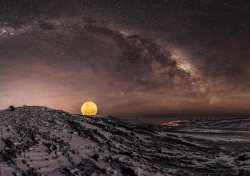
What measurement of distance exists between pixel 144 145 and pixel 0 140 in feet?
36.8

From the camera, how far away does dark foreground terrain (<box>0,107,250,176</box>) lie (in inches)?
645

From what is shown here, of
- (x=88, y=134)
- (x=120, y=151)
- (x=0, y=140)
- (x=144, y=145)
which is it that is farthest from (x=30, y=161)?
(x=144, y=145)

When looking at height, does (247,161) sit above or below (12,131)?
below

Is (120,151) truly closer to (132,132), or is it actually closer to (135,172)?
(135,172)

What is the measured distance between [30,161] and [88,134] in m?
9.12

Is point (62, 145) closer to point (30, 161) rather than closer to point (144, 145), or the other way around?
point (30, 161)

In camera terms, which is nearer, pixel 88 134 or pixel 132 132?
pixel 88 134

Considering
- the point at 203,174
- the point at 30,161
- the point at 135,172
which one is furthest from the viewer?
the point at 203,174

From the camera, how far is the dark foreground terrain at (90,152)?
53.8ft

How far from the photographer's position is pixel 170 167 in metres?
20.3

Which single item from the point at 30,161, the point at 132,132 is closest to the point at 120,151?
the point at 30,161

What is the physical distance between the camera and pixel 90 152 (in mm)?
20109

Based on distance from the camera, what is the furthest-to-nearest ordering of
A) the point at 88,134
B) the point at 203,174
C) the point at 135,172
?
the point at 88,134 < the point at 203,174 < the point at 135,172

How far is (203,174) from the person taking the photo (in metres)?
19.6
